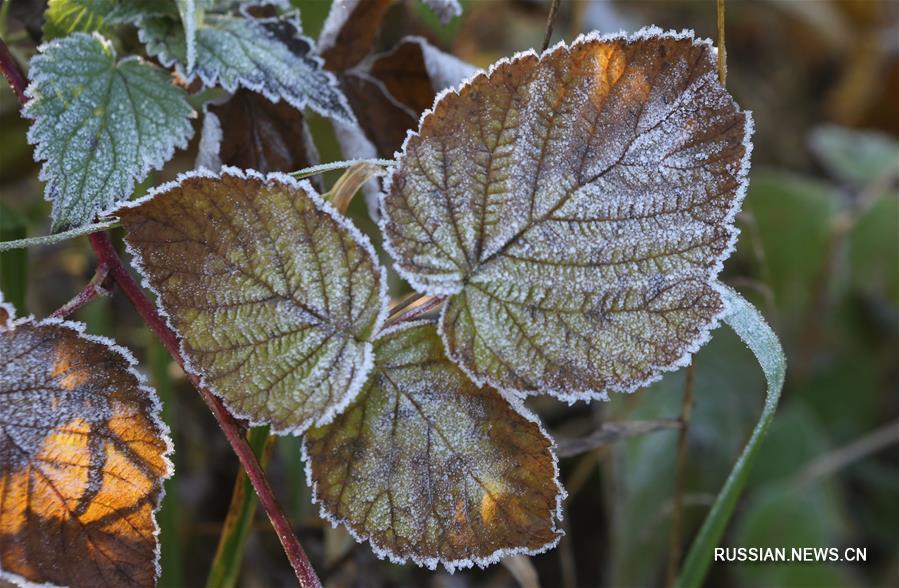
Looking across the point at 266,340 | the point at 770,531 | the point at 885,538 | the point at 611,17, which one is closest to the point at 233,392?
the point at 266,340

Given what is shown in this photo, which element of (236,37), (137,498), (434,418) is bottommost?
(137,498)

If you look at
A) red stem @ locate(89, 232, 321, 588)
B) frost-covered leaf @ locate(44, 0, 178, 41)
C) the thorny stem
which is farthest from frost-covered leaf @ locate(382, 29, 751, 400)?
frost-covered leaf @ locate(44, 0, 178, 41)

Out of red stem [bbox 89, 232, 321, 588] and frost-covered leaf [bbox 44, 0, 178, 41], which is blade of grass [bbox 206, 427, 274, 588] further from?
frost-covered leaf [bbox 44, 0, 178, 41]

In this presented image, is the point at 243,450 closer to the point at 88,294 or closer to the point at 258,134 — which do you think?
the point at 88,294

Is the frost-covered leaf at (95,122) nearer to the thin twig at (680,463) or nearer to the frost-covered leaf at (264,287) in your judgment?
the frost-covered leaf at (264,287)

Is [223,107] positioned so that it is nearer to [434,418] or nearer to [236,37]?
[236,37]
